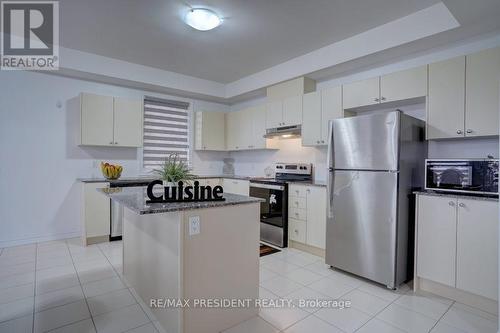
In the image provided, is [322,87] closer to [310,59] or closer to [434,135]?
[310,59]

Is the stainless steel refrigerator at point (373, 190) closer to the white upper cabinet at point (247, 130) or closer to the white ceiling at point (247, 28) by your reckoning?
the white ceiling at point (247, 28)

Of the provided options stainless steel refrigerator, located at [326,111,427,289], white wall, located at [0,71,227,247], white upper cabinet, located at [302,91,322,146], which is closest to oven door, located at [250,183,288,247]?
white upper cabinet, located at [302,91,322,146]

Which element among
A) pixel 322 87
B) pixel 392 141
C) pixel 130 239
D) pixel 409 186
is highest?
pixel 322 87

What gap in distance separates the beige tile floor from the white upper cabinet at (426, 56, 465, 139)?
1602mm

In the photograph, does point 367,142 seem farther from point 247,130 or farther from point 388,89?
point 247,130

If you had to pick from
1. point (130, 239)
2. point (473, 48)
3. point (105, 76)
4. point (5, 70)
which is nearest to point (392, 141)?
point (473, 48)

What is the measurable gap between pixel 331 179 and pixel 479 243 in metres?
1.38

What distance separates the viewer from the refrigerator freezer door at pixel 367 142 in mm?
2619

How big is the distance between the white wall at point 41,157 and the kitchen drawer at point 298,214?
3.12 meters

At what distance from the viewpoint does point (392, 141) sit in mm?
2617

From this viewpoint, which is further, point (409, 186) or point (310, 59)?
point (310, 59)

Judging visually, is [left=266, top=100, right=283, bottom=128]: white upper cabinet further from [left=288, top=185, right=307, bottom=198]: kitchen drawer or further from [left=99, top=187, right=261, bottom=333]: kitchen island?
[left=99, top=187, right=261, bottom=333]: kitchen island

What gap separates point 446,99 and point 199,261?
9.08 feet

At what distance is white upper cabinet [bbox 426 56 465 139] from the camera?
2.61 meters
